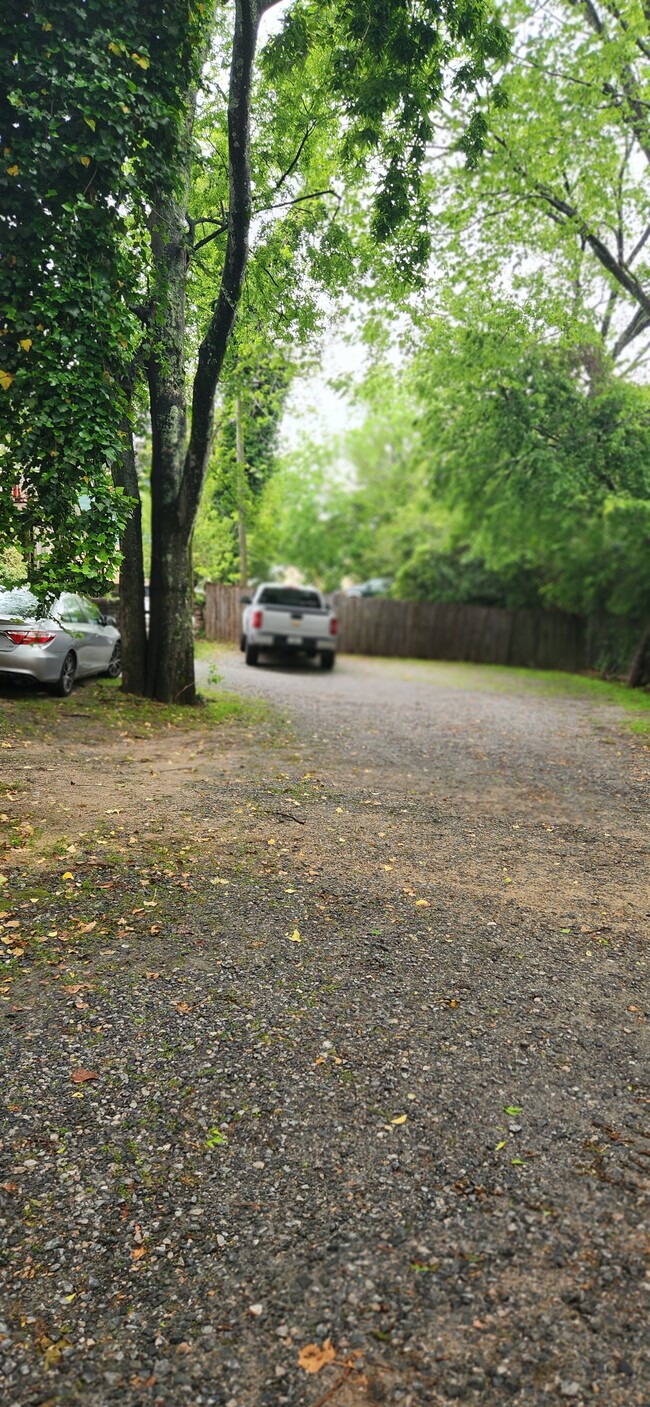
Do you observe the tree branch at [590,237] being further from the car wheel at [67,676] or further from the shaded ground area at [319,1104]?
the shaded ground area at [319,1104]

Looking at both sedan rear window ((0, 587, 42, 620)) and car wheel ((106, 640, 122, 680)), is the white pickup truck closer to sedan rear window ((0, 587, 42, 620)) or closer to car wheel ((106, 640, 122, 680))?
car wheel ((106, 640, 122, 680))

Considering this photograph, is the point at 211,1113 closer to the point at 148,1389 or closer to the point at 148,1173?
the point at 148,1173

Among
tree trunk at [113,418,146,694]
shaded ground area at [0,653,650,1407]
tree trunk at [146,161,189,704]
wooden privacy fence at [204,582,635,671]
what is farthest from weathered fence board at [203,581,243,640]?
shaded ground area at [0,653,650,1407]

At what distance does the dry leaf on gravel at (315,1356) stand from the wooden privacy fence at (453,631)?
21.2 m

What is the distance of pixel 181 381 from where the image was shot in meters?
9.98

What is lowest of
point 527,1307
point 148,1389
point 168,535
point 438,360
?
point 148,1389

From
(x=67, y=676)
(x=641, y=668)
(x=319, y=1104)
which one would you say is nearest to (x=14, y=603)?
(x=67, y=676)

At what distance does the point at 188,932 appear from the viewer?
4.47m

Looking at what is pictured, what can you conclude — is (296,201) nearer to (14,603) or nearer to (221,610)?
(14,603)

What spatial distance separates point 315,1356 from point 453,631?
79.5ft

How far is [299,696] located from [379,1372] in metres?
11.4

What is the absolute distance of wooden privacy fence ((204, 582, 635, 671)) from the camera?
23609 mm

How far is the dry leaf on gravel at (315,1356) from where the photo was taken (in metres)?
2.16

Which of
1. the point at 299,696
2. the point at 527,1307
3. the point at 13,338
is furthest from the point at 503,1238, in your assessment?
the point at 299,696
